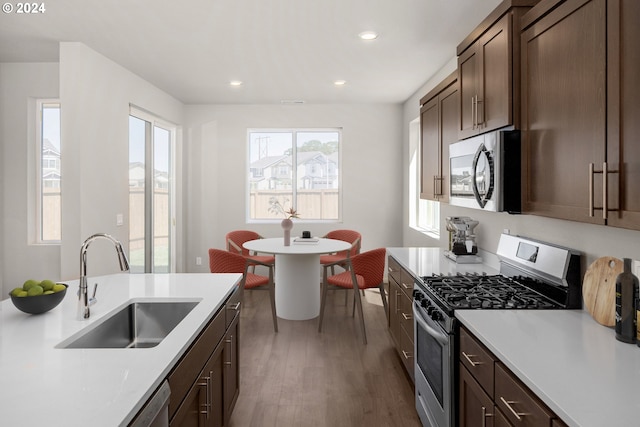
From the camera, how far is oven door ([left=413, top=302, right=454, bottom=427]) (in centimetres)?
189

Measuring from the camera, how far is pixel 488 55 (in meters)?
2.21

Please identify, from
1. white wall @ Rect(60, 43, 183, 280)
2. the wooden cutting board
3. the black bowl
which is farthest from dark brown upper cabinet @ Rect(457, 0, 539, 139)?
white wall @ Rect(60, 43, 183, 280)

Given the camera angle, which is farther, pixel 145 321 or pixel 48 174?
pixel 48 174

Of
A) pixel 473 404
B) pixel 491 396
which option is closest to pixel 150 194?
pixel 473 404

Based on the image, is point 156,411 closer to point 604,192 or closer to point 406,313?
point 604,192

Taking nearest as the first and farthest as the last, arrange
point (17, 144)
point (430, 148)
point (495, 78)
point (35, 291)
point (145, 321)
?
1. point (35, 291)
2. point (145, 321)
3. point (495, 78)
4. point (430, 148)
5. point (17, 144)

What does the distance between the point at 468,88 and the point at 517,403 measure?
1.86m

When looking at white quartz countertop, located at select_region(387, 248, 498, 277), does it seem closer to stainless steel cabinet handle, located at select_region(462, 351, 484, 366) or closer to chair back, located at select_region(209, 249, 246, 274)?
stainless steel cabinet handle, located at select_region(462, 351, 484, 366)

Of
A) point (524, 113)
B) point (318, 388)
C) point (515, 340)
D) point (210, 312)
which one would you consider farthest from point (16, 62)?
point (515, 340)

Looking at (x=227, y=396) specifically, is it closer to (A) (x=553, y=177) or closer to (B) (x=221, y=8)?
(A) (x=553, y=177)

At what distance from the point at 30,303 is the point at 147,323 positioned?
0.50m

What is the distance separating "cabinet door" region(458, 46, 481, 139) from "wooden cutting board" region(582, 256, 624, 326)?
101cm

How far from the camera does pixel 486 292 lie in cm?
215

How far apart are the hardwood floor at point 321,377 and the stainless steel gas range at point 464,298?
0.40 m
